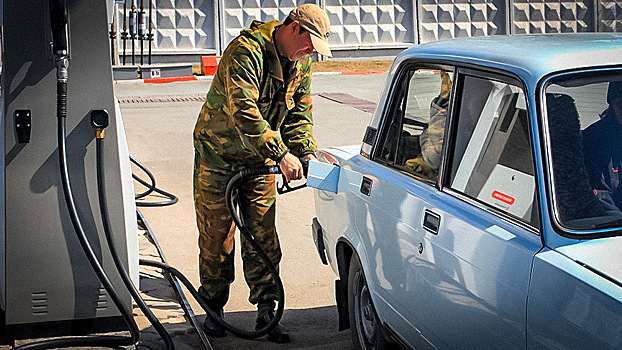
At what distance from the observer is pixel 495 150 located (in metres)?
3.19

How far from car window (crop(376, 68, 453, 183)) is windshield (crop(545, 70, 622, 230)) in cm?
67

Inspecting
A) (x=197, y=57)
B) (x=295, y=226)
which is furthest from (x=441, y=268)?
(x=197, y=57)

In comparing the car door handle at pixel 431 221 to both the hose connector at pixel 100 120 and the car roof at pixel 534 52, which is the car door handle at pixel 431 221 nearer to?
the car roof at pixel 534 52

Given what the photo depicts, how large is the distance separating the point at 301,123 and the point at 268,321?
119 cm

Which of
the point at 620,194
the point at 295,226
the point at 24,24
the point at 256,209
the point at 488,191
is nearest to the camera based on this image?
the point at 620,194

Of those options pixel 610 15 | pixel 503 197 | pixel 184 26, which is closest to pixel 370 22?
pixel 184 26

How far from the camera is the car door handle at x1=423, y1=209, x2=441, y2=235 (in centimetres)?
322

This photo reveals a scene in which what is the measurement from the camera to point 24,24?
397 centimetres

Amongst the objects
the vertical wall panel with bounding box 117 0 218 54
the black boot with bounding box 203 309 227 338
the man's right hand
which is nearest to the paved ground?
the black boot with bounding box 203 309 227 338

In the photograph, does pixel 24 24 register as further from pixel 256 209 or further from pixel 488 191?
pixel 488 191

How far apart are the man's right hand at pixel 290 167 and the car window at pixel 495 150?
1.10 meters

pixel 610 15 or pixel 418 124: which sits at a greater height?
pixel 610 15

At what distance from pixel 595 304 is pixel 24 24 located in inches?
116

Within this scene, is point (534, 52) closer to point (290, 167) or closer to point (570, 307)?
point (570, 307)
